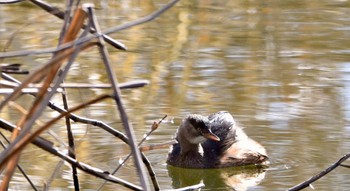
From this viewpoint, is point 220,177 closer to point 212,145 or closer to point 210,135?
point 210,135

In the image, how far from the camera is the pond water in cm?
706

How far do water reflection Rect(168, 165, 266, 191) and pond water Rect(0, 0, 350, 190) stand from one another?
13 mm

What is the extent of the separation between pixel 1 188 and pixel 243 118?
505 centimetres

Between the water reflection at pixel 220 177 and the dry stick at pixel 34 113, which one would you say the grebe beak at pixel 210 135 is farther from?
the dry stick at pixel 34 113

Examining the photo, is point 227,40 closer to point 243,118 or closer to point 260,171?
point 243,118

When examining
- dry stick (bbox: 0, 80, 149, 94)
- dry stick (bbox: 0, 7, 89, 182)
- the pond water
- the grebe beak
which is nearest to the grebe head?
the grebe beak

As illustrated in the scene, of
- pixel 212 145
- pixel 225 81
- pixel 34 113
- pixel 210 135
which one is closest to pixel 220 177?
pixel 210 135

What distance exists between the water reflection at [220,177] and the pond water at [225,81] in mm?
13

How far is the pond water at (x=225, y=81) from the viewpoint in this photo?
7059 millimetres

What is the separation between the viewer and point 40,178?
658 cm

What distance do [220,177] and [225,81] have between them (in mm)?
1779

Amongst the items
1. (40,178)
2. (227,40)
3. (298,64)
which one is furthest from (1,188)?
(227,40)

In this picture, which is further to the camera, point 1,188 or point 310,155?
point 310,155

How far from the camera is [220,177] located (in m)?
7.42
